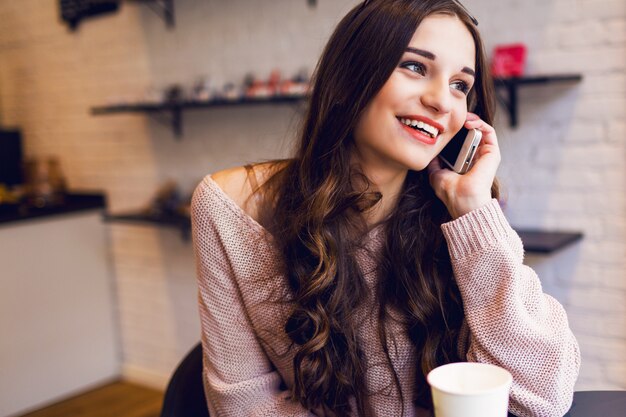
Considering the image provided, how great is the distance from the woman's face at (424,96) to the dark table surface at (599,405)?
0.47 m

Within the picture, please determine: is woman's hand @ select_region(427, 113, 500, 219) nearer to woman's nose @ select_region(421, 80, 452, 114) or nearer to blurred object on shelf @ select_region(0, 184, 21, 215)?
woman's nose @ select_region(421, 80, 452, 114)

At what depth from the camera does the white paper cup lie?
695 mm

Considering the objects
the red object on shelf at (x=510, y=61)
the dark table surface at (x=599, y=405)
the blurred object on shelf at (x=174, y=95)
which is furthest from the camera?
the blurred object on shelf at (x=174, y=95)

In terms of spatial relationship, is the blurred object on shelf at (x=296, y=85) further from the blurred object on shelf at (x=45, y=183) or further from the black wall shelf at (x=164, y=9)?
the blurred object on shelf at (x=45, y=183)

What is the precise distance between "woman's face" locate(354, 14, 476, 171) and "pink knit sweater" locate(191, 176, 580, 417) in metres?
0.16

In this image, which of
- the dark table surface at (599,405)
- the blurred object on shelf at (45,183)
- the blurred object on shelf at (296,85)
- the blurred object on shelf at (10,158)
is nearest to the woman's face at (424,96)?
the dark table surface at (599,405)

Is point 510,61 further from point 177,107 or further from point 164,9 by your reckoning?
point 164,9

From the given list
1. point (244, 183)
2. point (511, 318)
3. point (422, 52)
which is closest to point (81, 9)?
point (244, 183)

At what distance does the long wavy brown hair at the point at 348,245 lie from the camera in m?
1.19

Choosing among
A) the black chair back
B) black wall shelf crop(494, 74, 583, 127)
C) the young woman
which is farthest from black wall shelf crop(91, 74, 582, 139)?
the black chair back

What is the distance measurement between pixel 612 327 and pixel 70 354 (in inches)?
101

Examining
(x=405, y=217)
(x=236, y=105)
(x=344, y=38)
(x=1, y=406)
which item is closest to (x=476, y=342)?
(x=405, y=217)

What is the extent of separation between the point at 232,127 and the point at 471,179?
6.04 feet

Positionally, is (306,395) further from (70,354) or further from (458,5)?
(70,354)
